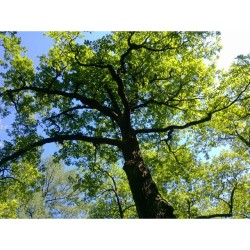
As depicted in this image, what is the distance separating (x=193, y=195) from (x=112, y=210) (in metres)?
5.19

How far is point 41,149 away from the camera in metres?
15.8

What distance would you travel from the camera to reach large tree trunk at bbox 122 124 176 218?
8.45 metres

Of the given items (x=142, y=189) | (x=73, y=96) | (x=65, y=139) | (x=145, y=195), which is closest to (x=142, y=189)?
(x=142, y=189)

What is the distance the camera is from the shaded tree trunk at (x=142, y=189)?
846 cm

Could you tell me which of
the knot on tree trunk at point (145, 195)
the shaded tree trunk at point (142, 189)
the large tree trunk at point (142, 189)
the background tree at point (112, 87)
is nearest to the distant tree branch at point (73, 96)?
the background tree at point (112, 87)

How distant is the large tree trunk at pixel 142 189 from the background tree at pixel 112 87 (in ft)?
8.32

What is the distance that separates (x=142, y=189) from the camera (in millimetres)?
9406

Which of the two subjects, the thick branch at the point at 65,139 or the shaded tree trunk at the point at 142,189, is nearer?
the shaded tree trunk at the point at 142,189

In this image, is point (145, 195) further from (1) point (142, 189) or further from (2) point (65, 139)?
(2) point (65, 139)

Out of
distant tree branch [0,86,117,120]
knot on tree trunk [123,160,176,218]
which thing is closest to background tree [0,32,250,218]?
distant tree branch [0,86,117,120]

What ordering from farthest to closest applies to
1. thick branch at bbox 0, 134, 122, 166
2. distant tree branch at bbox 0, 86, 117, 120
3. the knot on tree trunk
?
distant tree branch at bbox 0, 86, 117, 120 → thick branch at bbox 0, 134, 122, 166 → the knot on tree trunk

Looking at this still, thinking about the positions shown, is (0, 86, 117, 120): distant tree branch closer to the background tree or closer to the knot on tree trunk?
the background tree

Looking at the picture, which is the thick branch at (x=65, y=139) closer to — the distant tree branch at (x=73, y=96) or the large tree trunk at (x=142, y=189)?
the large tree trunk at (x=142, y=189)

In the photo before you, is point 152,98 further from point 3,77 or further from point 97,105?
point 3,77
